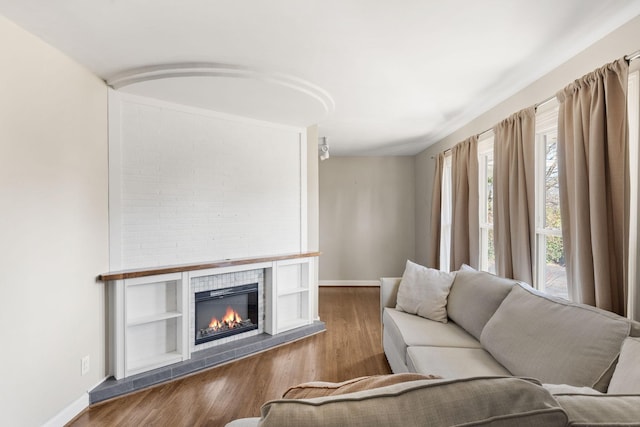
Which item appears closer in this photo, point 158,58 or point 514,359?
point 514,359

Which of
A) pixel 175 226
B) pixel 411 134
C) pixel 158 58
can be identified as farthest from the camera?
pixel 411 134

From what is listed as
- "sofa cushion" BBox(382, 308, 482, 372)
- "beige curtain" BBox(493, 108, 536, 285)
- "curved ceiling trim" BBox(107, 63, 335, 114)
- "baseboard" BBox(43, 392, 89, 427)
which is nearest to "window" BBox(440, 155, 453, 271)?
"beige curtain" BBox(493, 108, 536, 285)

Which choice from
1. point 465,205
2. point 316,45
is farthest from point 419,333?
point 316,45

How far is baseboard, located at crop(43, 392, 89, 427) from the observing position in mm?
1938

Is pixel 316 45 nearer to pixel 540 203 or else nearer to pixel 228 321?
pixel 540 203

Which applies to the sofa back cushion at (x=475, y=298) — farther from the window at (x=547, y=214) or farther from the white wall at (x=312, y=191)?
the white wall at (x=312, y=191)

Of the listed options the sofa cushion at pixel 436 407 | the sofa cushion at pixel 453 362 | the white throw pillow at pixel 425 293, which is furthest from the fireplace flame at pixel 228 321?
the sofa cushion at pixel 436 407

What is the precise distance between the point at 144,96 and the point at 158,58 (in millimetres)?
616

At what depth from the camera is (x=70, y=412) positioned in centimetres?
206

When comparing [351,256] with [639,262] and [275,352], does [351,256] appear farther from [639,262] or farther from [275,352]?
[639,262]

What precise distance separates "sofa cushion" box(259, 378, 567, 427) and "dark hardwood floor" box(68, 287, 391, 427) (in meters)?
1.79

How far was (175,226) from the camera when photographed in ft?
9.32

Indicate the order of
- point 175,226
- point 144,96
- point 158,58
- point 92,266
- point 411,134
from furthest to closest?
point 411,134 < point 175,226 < point 144,96 < point 92,266 < point 158,58

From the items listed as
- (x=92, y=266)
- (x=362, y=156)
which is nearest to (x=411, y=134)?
(x=362, y=156)
